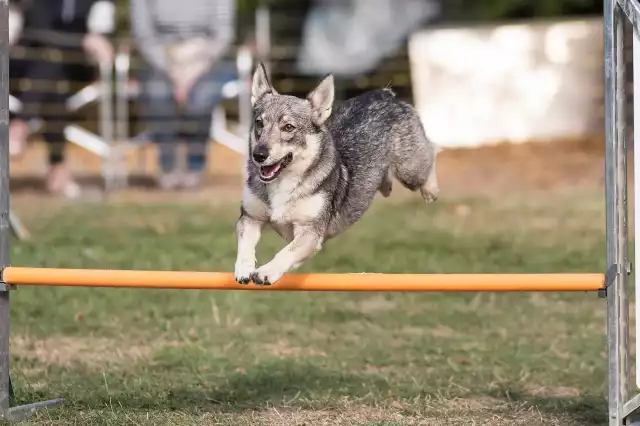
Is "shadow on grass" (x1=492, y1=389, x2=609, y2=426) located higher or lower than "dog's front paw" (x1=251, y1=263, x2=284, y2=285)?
lower

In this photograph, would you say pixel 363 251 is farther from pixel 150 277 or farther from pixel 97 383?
pixel 150 277

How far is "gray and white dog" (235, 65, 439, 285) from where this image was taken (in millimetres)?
5086

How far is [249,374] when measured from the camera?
6.71 m

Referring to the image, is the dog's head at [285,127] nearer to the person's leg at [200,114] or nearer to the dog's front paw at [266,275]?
the dog's front paw at [266,275]

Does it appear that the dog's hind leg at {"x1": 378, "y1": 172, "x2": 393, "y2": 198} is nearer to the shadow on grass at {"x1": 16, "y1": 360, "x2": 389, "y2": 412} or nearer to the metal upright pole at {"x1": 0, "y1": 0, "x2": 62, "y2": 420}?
the shadow on grass at {"x1": 16, "y1": 360, "x2": 389, "y2": 412}

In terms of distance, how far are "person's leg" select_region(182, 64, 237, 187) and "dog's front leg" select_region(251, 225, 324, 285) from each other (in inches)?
494

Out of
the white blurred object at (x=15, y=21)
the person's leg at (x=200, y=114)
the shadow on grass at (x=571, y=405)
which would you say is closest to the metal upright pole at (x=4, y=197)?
the shadow on grass at (x=571, y=405)

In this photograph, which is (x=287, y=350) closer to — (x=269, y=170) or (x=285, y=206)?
(x=285, y=206)

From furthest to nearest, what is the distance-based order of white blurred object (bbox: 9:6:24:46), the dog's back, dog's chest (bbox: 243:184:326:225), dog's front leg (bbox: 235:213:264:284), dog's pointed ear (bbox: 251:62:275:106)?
white blurred object (bbox: 9:6:24:46) < the dog's back < dog's pointed ear (bbox: 251:62:275:106) < dog's chest (bbox: 243:184:326:225) < dog's front leg (bbox: 235:213:264:284)

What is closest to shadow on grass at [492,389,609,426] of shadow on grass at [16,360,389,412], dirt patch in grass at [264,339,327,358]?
shadow on grass at [16,360,389,412]

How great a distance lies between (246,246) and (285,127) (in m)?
0.55

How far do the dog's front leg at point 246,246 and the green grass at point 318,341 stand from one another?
0.89m

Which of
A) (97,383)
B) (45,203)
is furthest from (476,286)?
(45,203)

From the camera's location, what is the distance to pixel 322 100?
534cm
